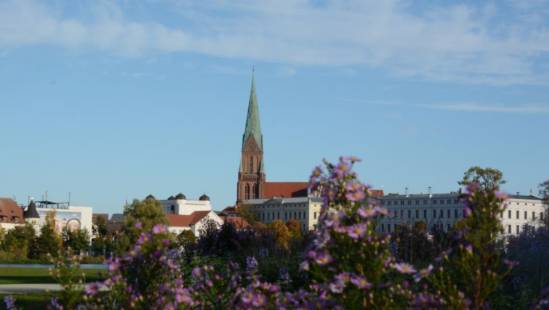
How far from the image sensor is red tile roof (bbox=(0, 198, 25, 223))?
97125 millimetres

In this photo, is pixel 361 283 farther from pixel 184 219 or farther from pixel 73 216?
pixel 184 219

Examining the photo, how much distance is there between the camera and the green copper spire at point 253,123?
166000 mm

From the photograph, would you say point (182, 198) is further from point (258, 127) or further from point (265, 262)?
point (265, 262)

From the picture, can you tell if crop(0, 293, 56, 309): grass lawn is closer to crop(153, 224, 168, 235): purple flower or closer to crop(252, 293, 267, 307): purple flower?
crop(153, 224, 168, 235): purple flower

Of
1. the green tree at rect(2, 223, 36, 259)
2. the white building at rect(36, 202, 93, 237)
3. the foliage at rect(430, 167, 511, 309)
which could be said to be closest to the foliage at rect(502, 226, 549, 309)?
the foliage at rect(430, 167, 511, 309)

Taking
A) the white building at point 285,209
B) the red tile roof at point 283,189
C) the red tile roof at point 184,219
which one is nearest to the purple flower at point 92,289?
the red tile roof at point 184,219

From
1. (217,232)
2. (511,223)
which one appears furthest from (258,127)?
(217,232)

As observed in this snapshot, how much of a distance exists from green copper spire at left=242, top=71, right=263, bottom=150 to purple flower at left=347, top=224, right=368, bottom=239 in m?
160

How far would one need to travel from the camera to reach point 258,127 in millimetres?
169875

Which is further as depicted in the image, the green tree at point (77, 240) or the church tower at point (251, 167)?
the church tower at point (251, 167)

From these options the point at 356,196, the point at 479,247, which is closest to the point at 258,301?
the point at 356,196

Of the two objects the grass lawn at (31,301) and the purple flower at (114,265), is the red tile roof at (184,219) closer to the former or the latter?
the grass lawn at (31,301)

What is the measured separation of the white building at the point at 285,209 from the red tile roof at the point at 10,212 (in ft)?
180

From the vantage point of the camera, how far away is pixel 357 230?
18.6 ft
